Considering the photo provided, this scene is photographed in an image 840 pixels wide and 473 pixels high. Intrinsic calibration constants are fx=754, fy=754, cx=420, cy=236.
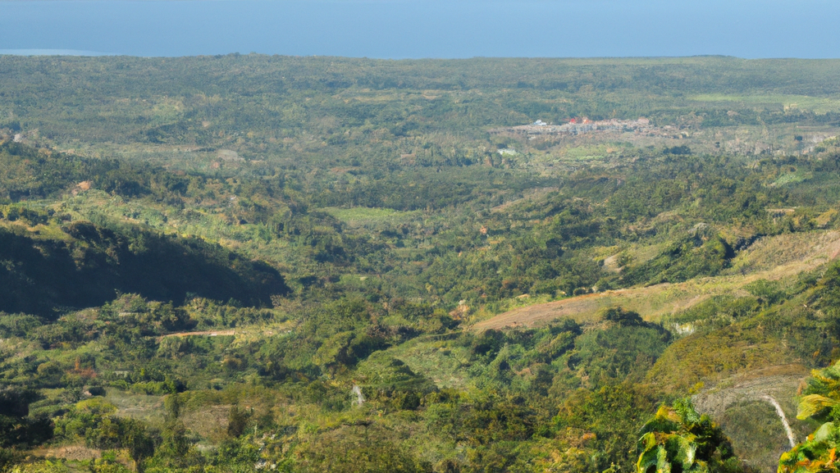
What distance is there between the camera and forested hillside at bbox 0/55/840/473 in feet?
68.2

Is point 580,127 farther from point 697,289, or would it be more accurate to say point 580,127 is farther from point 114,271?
point 114,271

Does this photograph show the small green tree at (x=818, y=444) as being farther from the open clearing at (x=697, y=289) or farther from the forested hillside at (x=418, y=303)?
the open clearing at (x=697, y=289)

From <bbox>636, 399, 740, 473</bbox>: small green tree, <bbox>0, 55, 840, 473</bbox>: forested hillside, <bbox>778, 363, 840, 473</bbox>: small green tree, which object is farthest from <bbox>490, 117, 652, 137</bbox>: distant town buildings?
<bbox>778, 363, 840, 473</bbox>: small green tree

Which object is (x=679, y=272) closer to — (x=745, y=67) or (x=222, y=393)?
(x=222, y=393)

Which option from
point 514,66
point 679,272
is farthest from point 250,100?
point 679,272

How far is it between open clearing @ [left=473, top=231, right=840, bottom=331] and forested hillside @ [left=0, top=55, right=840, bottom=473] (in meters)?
0.22

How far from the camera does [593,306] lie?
3884cm

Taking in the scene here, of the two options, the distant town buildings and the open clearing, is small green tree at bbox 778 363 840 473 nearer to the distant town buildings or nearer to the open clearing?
the open clearing

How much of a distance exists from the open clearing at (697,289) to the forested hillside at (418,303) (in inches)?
8.8

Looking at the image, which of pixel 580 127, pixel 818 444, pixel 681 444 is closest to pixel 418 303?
pixel 681 444

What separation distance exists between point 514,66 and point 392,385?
157314mm

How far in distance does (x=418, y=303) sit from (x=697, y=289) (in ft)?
56.6

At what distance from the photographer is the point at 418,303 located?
157ft

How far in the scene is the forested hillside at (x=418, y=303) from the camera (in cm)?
2080
